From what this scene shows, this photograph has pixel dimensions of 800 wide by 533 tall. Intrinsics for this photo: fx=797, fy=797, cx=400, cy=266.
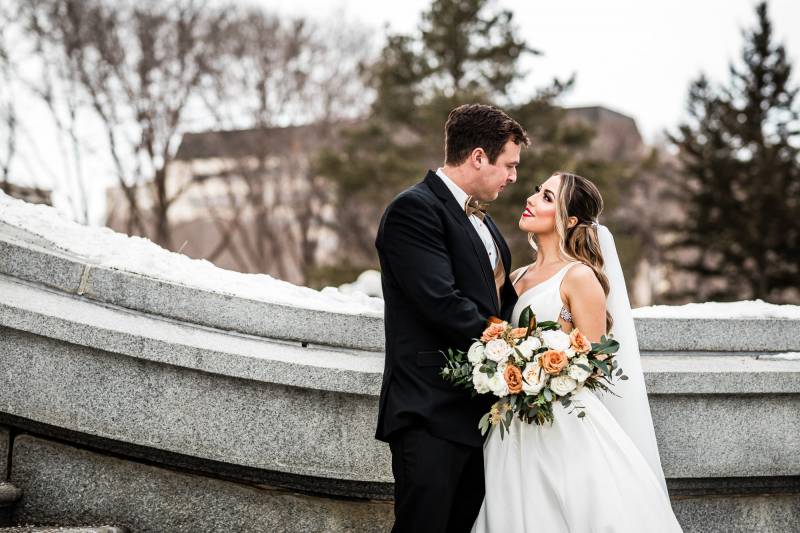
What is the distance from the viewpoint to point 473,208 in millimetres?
3588

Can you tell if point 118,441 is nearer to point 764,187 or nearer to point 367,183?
point 367,183

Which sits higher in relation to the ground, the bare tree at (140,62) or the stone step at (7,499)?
the bare tree at (140,62)

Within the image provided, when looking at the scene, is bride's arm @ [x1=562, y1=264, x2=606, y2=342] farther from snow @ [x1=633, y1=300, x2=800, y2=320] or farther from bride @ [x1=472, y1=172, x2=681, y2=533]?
snow @ [x1=633, y1=300, x2=800, y2=320]

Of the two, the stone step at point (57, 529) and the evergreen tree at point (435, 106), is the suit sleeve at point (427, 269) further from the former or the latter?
the evergreen tree at point (435, 106)

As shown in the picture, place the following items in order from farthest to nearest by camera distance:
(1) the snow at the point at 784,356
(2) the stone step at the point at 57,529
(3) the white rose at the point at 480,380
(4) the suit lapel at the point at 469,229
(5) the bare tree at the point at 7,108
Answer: (5) the bare tree at the point at 7,108
(1) the snow at the point at 784,356
(4) the suit lapel at the point at 469,229
(2) the stone step at the point at 57,529
(3) the white rose at the point at 480,380

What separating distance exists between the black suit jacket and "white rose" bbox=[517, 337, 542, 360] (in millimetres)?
180

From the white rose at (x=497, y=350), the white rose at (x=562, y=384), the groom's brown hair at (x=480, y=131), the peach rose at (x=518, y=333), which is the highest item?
the groom's brown hair at (x=480, y=131)

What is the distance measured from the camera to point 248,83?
2402 cm

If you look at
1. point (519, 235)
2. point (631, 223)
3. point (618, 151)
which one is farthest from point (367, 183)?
point (618, 151)

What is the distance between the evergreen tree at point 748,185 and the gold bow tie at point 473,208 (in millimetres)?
25620

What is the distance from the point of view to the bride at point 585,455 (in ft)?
11.1

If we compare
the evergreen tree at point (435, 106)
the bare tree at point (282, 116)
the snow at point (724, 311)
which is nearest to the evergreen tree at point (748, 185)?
the evergreen tree at point (435, 106)

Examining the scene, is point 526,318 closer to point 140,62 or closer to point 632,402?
point 632,402

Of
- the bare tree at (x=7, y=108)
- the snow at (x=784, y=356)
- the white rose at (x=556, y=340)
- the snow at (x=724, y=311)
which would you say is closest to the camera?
the white rose at (x=556, y=340)
